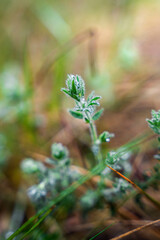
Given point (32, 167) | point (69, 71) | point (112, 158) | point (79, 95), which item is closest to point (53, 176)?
point (32, 167)

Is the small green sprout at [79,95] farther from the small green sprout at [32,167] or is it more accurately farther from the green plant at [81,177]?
the small green sprout at [32,167]

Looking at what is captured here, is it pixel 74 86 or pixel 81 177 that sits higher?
pixel 74 86

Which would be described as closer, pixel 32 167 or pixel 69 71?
pixel 32 167

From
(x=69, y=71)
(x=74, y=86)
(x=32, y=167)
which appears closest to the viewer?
(x=74, y=86)

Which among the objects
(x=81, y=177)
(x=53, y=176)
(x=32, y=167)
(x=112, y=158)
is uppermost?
(x=32, y=167)

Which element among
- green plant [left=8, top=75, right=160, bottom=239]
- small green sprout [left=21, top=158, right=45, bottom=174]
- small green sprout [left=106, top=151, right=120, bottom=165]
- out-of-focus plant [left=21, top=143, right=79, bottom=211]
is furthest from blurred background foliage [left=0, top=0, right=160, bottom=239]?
Result: small green sprout [left=106, top=151, right=120, bottom=165]

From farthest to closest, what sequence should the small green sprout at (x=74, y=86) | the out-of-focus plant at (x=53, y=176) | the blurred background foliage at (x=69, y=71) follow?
the blurred background foliage at (x=69, y=71)
the out-of-focus plant at (x=53, y=176)
the small green sprout at (x=74, y=86)

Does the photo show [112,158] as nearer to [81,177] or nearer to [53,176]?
[81,177]

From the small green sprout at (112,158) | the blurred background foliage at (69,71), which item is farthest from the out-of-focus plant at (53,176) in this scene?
the blurred background foliage at (69,71)
